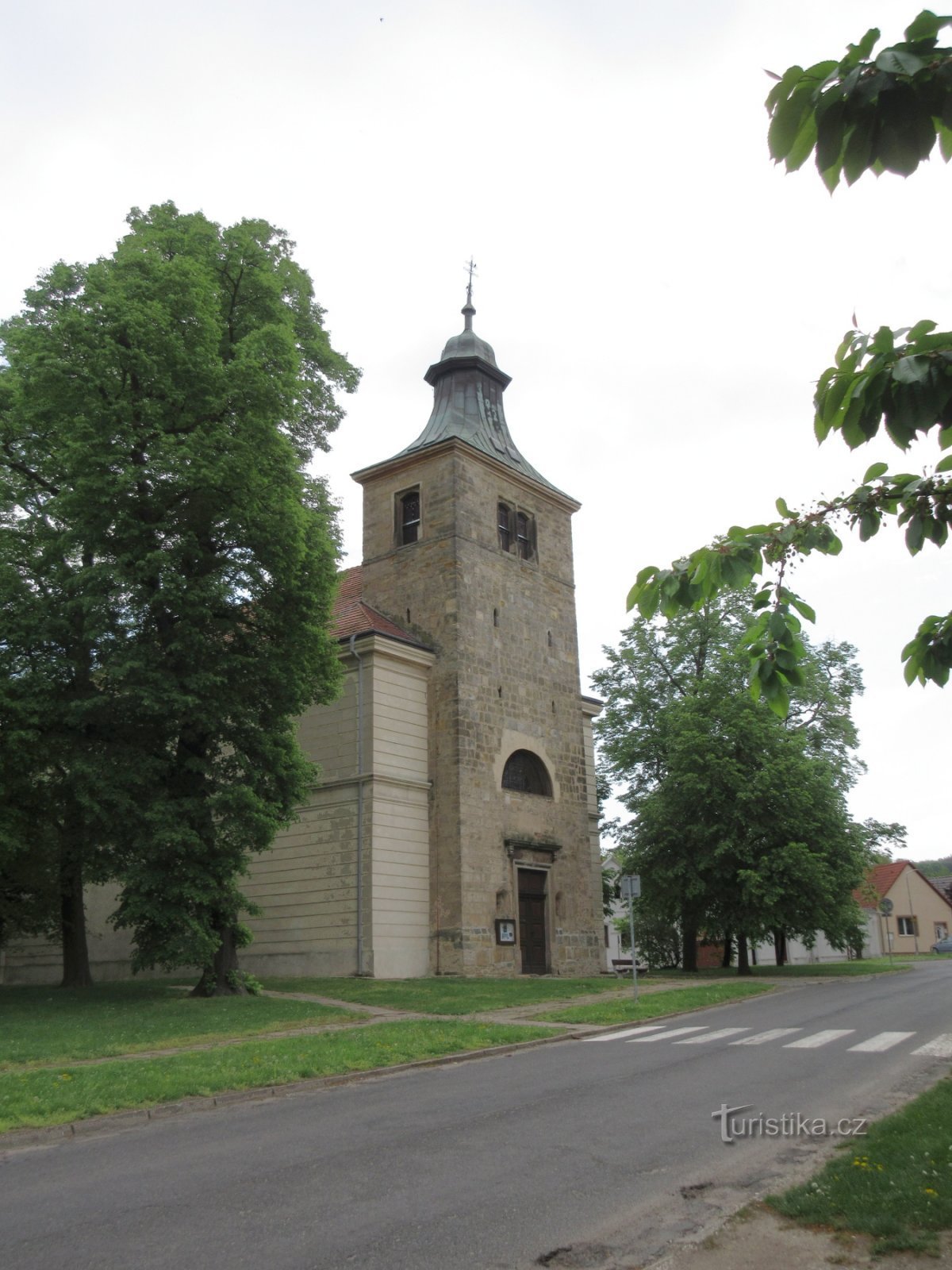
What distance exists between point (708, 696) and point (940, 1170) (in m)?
24.9

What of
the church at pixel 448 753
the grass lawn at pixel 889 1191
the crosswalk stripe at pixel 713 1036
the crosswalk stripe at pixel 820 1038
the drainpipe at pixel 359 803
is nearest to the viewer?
the grass lawn at pixel 889 1191

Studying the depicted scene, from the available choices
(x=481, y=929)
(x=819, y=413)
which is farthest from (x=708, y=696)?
(x=819, y=413)

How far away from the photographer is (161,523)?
19.0 metres

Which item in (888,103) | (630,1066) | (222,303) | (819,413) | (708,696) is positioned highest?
(222,303)

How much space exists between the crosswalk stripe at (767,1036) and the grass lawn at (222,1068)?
270 cm

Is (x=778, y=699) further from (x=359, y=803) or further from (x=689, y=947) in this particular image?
(x=689, y=947)

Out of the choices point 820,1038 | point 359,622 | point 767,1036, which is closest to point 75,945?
point 359,622

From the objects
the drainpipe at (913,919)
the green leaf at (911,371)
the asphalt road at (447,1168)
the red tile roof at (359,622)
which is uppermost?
the red tile roof at (359,622)

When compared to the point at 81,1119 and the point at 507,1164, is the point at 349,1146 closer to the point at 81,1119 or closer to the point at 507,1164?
the point at 507,1164

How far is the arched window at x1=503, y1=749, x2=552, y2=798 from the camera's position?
28031mm

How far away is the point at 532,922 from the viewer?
27547 millimetres

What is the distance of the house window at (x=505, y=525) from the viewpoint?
99.1 feet

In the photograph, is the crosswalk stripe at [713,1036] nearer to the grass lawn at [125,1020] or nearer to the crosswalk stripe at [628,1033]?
the crosswalk stripe at [628,1033]

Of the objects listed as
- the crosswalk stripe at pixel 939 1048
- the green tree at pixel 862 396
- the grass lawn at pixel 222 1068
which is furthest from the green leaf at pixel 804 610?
the crosswalk stripe at pixel 939 1048
